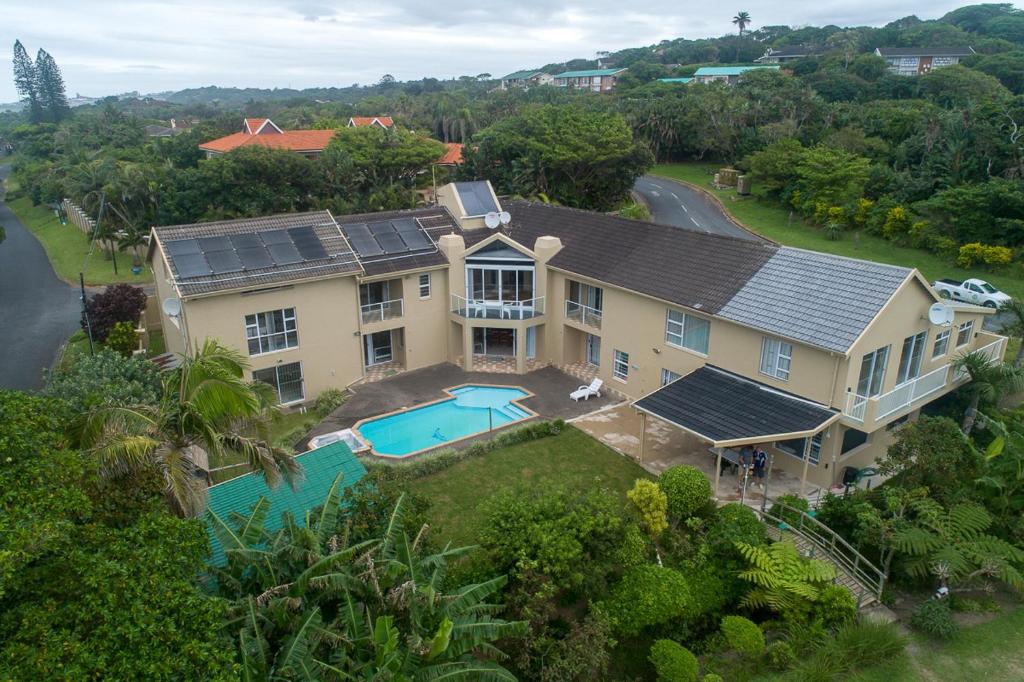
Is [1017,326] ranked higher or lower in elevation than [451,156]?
lower

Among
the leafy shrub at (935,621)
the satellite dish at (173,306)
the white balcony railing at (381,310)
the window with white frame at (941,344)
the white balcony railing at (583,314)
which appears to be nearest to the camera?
the leafy shrub at (935,621)

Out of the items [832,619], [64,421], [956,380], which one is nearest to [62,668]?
[64,421]

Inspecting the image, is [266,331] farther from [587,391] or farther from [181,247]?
[587,391]

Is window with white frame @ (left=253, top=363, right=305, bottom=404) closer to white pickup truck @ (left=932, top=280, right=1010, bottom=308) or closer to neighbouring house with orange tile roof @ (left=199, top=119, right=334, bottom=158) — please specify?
white pickup truck @ (left=932, top=280, right=1010, bottom=308)

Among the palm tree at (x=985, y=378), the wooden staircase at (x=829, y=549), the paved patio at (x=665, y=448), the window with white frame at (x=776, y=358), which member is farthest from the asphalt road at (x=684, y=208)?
the wooden staircase at (x=829, y=549)

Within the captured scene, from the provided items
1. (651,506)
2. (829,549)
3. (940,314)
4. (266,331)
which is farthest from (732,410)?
(266,331)

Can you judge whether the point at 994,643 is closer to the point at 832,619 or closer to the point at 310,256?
the point at 832,619

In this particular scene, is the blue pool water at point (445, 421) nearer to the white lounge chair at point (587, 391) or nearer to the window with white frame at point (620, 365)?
the white lounge chair at point (587, 391)
